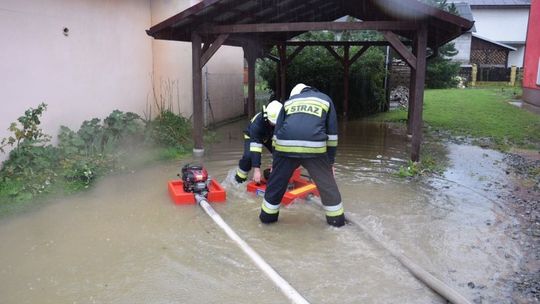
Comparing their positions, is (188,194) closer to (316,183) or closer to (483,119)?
(316,183)

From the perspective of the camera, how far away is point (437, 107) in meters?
18.5

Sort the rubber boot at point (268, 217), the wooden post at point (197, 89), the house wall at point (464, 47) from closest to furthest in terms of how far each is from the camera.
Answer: the rubber boot at point (268, 217), the wooden post at point (197, 89), the house wall at point (464, 47)

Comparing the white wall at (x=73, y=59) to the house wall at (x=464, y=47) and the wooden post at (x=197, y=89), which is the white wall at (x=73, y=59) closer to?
the wooden post at (x=197, y=89)

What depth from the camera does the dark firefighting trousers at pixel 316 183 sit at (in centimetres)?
545

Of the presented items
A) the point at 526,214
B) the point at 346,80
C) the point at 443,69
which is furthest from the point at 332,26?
the point at 443,69

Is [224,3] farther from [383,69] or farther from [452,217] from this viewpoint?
[383,69]

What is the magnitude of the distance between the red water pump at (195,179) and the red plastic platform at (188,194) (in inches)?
3.6

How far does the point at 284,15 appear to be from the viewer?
11602mm

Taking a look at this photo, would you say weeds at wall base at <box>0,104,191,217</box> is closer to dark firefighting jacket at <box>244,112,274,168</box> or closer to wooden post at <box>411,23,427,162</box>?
dark firefighting jacket at <box>244,112,274,168</box>

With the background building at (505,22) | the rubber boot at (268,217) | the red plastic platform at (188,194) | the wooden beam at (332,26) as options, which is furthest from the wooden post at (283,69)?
the background building at (505,22)

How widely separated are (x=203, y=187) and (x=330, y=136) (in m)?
2.05

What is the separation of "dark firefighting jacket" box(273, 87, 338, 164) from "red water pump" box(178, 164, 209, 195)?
143 centimetres

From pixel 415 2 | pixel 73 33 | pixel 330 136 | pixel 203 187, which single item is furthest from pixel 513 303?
pixel 73 33

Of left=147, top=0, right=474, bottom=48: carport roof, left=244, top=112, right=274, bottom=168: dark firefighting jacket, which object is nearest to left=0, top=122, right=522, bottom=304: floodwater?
left=244, top=112, right=274, bottom=168: dark firefighting jacket
